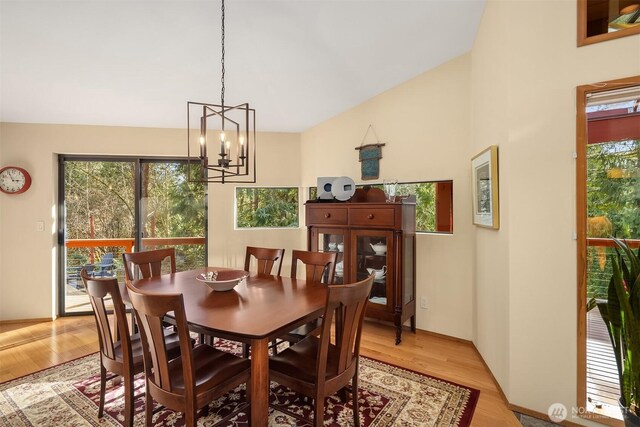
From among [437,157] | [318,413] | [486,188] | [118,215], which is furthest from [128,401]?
[437,157]

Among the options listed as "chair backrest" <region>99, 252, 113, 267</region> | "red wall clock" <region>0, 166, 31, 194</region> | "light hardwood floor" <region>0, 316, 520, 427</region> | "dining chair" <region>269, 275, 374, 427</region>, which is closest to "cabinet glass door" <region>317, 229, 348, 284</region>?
"light hardwood floor" <region>0, 316, 520, 427</region>

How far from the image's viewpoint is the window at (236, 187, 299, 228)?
13.2ft

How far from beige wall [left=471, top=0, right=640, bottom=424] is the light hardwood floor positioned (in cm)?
19

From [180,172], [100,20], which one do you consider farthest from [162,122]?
[100,20]

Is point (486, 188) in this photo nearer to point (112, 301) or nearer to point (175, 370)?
point (175, 370)

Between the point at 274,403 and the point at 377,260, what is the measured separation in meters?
1.53

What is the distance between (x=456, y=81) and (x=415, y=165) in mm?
848

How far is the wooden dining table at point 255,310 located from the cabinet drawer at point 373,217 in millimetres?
1001

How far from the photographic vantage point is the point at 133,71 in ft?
8.74

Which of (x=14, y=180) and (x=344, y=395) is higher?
(x=14, y=180)

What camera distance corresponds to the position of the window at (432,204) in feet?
9.89

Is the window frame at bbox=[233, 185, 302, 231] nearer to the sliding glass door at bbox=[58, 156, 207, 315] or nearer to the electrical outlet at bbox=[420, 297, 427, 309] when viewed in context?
the sliding glass door at bbox=[58, 156, 207, 315]
